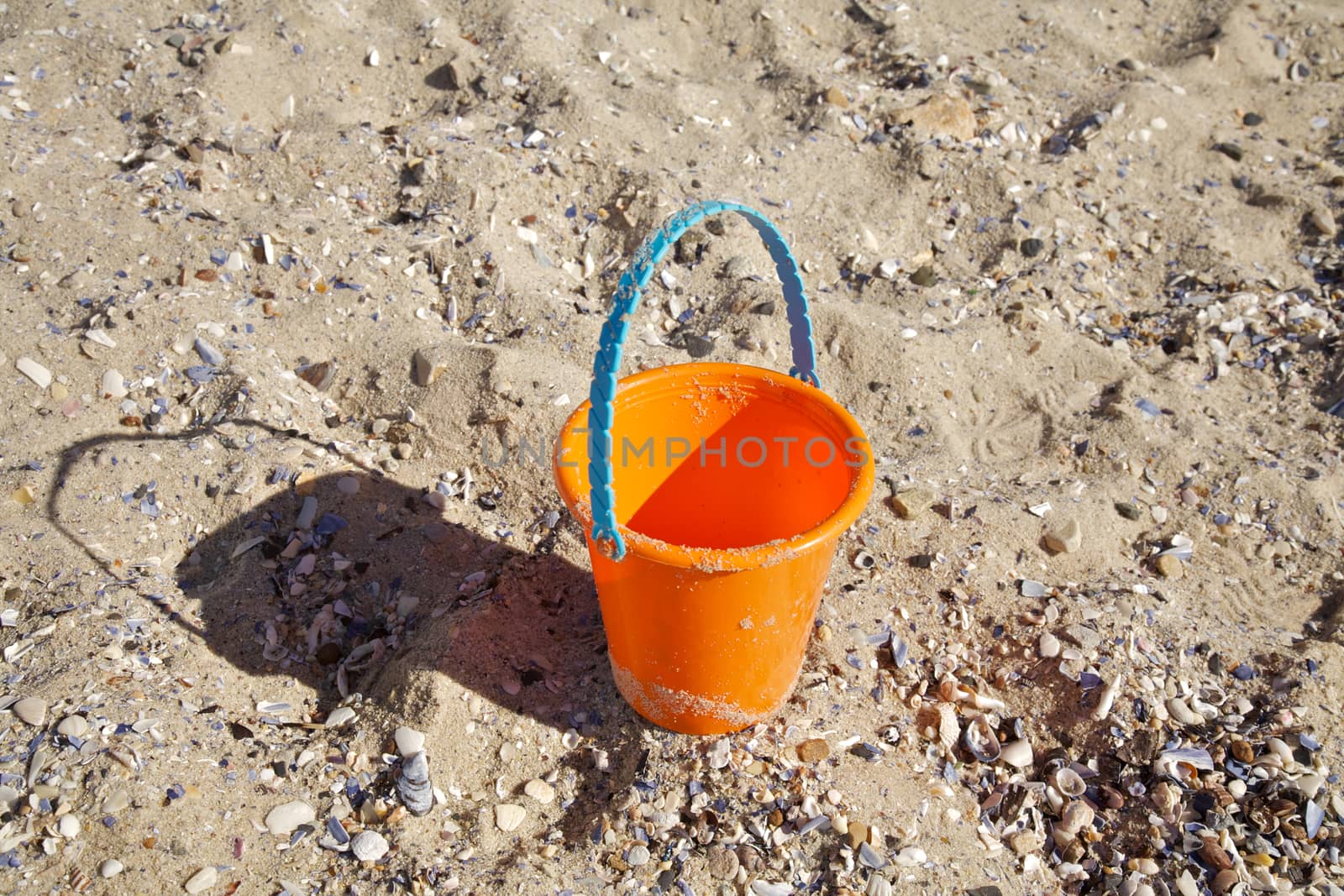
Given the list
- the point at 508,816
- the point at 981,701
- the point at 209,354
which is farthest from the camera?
the point at 209,354

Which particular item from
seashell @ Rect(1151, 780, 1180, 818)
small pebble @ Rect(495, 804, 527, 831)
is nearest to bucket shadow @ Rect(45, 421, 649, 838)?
small pebble @ Rect(495, 804, 527, 831)

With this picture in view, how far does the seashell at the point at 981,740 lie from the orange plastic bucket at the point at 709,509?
42 cm

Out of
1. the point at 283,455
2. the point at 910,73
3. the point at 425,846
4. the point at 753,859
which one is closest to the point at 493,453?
the point at 283,455

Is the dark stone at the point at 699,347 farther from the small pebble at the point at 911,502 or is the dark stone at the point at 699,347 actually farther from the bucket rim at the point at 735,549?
the bucket rim at the point at 735,549

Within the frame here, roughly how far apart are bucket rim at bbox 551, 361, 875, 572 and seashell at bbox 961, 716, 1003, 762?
69 cm

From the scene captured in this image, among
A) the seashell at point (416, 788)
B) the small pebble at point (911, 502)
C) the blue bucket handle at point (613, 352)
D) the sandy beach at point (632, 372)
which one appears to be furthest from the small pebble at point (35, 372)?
the small pebble at point (911, 502)

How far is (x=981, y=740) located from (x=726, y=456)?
875 millimetres

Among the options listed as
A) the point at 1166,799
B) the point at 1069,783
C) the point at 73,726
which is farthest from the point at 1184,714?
the point at 73,726

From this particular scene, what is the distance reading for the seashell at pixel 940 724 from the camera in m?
A: 2.20

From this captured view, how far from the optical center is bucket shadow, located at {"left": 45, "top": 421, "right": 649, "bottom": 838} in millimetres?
2227

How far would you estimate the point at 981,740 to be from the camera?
2201mm

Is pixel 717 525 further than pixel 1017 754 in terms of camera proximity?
Yes

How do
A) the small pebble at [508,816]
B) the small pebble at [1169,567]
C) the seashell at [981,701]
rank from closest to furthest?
the small pebble at [508,816], the seashell at [981,701], the small pebble at [1169,567]

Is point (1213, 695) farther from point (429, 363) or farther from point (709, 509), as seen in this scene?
point (429, 363)
